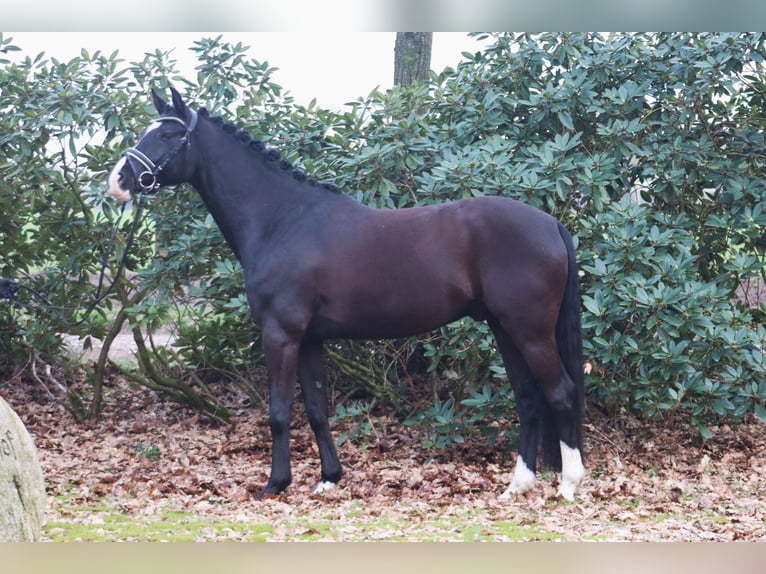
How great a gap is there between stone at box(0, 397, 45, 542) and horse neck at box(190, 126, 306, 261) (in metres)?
1.58

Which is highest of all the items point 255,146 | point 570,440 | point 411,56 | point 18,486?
point 411,56

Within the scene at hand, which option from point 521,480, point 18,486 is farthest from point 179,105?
point 521,480

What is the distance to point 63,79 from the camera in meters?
6.75

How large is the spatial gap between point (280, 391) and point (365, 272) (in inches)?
30.9

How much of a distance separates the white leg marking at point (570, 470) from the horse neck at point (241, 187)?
6.52 feet

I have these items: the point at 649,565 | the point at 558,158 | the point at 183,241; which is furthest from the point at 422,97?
the point at 649,565

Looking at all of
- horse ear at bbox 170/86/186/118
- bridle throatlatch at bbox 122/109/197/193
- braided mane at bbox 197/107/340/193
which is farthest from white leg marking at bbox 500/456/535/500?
horse ear at bbox 170/86/186/118

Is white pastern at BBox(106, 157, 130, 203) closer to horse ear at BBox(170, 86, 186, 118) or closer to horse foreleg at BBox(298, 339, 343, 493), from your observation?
horse ear at BBox(170, 86, 186, 118)

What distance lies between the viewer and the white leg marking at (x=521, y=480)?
17.2 ft

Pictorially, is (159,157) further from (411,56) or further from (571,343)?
(411,56)

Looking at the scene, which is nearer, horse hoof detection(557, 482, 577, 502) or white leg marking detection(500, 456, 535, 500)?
horse hoof detection(557, 482, 577, 502)

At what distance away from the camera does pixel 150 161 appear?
17.2ft

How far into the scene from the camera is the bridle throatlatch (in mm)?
5219

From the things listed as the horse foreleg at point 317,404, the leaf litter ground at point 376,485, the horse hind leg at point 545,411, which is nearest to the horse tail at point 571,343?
the horse hind leg at point 545,411
